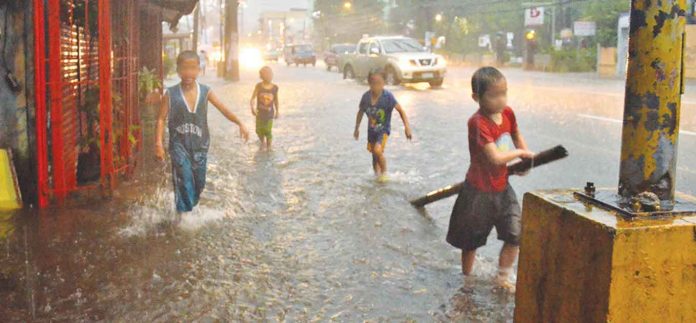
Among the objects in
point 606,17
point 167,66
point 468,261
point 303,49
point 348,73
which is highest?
point 606,17

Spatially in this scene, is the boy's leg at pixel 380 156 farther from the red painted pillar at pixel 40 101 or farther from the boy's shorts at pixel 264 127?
the red painted pillar at pixel 40 101

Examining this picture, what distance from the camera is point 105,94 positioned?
266 inches

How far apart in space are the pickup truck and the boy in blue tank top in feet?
60.9

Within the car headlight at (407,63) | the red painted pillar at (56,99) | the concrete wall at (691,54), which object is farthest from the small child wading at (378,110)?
the concrete wall at (691,54)

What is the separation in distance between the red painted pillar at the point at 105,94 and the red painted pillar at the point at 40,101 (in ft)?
1.55

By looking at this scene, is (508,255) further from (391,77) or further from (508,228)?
(391,77)

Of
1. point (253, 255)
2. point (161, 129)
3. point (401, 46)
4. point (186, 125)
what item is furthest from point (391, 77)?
point (253, 255)

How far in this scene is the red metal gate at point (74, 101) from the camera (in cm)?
630

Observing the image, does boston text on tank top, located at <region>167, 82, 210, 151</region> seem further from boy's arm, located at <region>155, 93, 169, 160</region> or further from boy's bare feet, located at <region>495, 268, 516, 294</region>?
boy's bare feet, located at <region>495, 268, 516, 294</region>

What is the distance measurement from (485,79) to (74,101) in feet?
16.6

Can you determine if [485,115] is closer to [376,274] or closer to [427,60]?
[376,274]

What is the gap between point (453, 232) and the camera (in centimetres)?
467

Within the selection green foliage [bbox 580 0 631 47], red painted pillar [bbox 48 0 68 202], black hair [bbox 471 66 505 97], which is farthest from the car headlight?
black hair [bbox 471 66 505 97]

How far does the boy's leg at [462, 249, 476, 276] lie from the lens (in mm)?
4732
